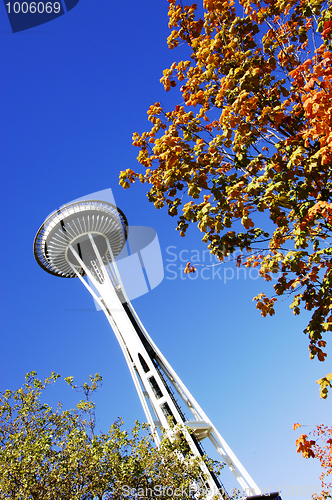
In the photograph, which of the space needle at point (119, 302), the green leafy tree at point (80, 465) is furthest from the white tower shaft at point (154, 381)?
the green leafy tree at point (80, 465)

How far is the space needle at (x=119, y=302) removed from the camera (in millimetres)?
17308

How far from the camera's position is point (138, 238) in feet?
100

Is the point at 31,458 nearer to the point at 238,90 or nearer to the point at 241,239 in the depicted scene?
the point at 241,239

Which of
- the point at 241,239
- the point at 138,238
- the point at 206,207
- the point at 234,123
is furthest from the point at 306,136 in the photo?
the point at 138,238

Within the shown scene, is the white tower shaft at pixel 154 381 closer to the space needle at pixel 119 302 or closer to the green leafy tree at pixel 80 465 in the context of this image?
the space needle at pixel 119 302

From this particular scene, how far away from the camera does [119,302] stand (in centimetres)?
2212

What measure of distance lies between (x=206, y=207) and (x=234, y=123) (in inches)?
42.0
